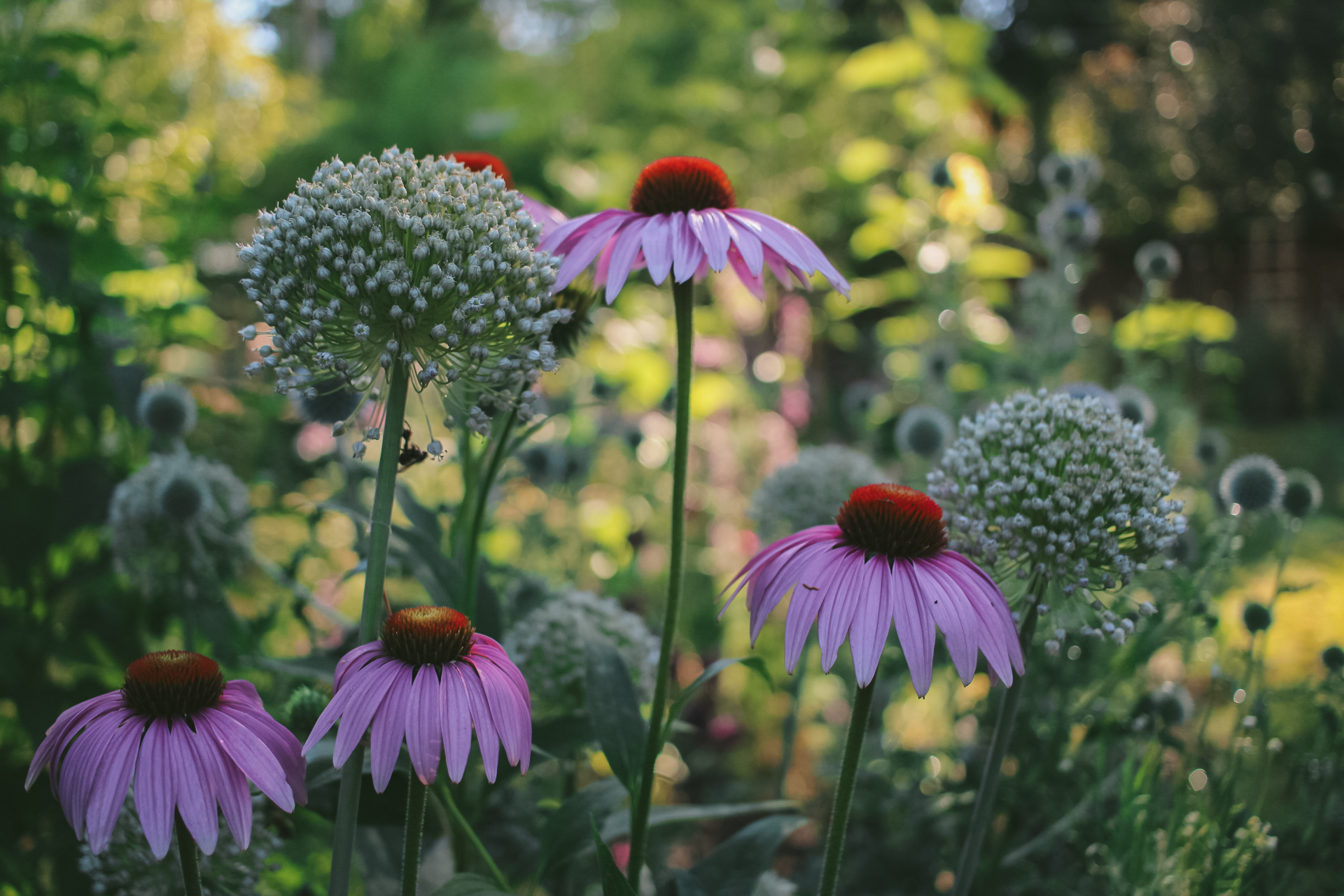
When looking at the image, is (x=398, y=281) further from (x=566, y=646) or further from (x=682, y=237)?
(x=566, y=646)

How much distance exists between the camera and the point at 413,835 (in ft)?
2.81

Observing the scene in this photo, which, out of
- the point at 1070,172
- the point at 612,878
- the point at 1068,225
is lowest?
the point at 612,878

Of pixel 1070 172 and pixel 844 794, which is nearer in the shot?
pixel 844 794

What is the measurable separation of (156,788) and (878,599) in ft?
2.21

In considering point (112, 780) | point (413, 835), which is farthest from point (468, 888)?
point (112, 780)

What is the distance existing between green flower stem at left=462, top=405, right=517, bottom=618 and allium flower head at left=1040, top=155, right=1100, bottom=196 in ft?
7.56

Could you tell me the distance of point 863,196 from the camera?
167 inches

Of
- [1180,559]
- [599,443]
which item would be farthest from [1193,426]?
[599,443]

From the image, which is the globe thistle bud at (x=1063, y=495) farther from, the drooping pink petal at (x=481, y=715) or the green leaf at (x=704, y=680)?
the drooping pink petal at (x=481, y=715)

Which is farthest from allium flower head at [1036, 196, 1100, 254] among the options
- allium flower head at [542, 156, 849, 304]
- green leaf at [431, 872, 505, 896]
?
green leaf at [431, 872, 505, 896]

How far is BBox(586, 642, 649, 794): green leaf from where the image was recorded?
1.06 m

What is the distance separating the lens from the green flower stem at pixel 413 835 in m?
0.84

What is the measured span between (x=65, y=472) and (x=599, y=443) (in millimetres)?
1520

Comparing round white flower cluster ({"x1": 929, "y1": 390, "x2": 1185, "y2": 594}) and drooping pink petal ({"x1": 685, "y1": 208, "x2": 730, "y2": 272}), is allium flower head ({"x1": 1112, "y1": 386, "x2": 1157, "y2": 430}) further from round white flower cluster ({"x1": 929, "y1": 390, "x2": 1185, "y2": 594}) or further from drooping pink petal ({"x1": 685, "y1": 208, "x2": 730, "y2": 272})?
drooping pink petal ({"x1": 685, "y1": 208, "x2": 730, "y2": 272})
